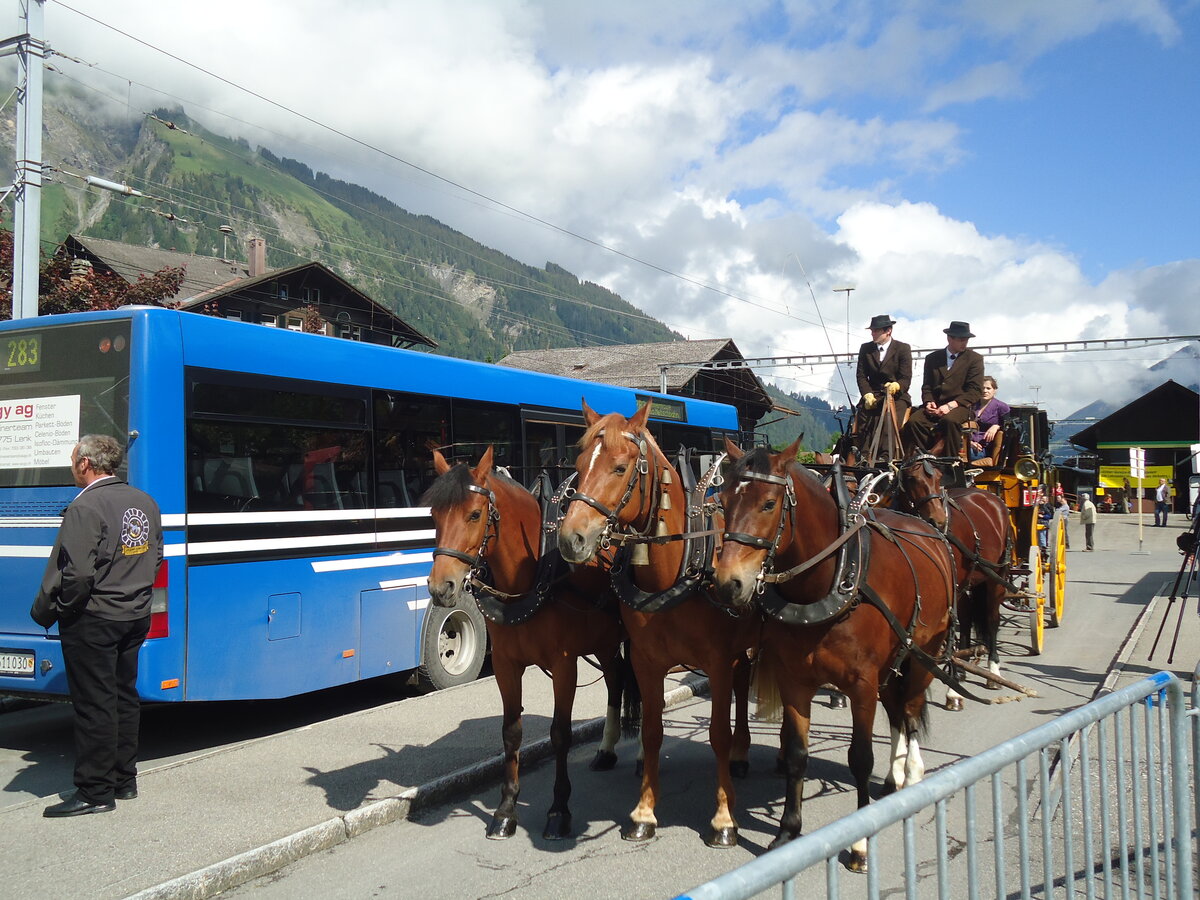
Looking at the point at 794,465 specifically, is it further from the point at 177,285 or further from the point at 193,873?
the point at 177,285

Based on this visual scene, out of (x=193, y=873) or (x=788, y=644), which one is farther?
(x=788, y=644)

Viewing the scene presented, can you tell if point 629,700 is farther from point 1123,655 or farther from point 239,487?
point 1123,655

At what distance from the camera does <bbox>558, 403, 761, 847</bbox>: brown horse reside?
196 inches

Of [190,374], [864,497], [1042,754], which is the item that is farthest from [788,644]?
[190,374]

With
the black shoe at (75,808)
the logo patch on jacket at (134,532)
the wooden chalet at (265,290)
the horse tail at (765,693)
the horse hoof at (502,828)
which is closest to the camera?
the horse hoof at (502,828)

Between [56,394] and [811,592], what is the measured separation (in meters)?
5.70

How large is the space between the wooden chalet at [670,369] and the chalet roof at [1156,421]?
77.3 ft

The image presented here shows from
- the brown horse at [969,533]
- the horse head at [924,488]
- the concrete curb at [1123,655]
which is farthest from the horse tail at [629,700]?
the concrete curb at [1123,655]

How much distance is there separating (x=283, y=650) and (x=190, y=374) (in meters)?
2.29

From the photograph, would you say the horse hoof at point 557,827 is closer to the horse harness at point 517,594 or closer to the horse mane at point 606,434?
the horse harness at point 517,594

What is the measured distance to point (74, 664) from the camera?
18.5ft

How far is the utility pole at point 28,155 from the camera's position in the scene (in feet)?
39.7

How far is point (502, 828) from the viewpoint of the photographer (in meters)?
5.38

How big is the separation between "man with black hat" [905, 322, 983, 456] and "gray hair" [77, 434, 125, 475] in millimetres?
6748
